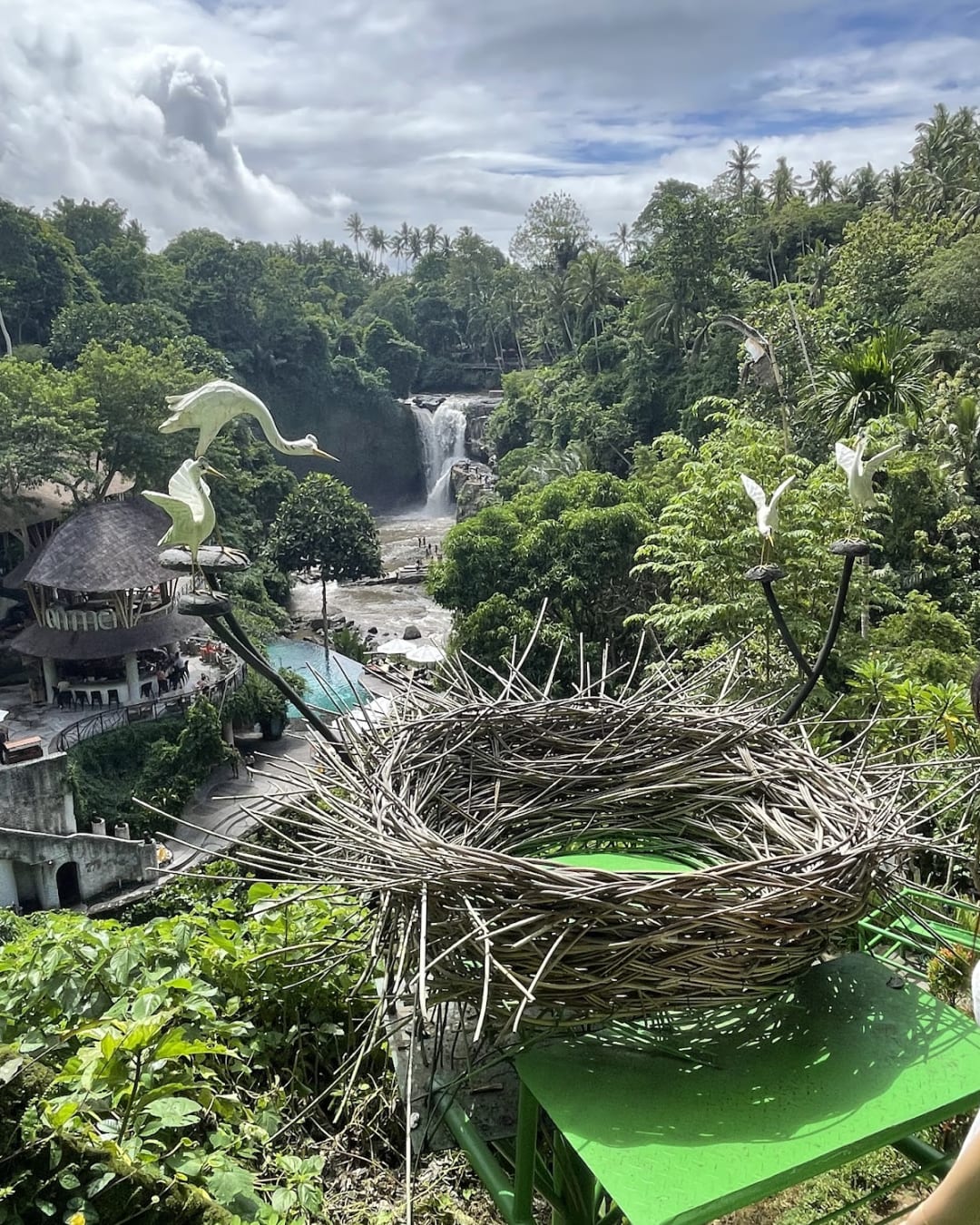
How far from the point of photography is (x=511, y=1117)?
168cm

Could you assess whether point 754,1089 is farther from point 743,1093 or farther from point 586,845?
point 586,845

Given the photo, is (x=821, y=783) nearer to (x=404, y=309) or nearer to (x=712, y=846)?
(x=712, y=846)

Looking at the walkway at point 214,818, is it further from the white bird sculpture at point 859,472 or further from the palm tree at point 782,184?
the palm tree at point 782,184

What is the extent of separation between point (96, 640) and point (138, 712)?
161 cm

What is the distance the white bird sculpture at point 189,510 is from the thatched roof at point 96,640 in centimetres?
1385

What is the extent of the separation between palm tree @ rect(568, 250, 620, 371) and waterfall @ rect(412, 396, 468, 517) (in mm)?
6731

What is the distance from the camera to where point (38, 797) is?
497 inches

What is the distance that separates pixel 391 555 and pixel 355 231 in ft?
134

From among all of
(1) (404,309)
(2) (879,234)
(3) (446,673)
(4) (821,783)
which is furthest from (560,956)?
(1) (404,309)

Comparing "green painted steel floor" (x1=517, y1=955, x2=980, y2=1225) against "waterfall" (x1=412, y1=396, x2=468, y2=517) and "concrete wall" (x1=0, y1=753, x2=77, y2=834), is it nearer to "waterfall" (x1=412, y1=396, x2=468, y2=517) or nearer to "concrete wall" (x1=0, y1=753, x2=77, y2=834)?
"concrete wall" (x1=0, y1=753, x2=77, y2=834)

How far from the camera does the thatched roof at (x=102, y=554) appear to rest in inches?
614

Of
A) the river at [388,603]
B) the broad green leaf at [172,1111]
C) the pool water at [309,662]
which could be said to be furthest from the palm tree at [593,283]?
the broad green leaf at [172,1111]

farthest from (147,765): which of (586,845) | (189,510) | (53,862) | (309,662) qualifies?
(586,845)

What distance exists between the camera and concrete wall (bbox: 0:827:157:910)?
12055 millimetres
